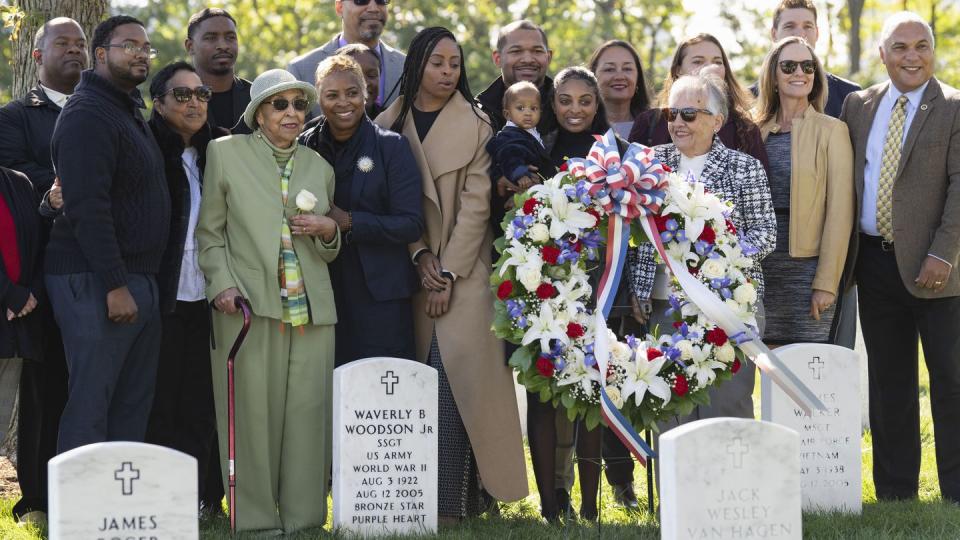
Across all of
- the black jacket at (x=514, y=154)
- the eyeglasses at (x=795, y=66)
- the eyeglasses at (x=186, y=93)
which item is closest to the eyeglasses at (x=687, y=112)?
the black jacket at (x=514, y=154)

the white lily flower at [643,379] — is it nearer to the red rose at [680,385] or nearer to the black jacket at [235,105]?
the red rose at [680,385]

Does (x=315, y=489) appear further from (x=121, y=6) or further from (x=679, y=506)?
(x=121, y=6)

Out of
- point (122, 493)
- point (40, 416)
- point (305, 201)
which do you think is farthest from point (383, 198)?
point (122, 493)

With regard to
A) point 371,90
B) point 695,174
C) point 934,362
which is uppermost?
point 371,90

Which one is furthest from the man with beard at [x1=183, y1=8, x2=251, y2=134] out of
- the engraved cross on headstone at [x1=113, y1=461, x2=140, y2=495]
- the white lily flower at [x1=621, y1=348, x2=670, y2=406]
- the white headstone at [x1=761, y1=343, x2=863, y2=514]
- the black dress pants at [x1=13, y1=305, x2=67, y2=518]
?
the white headstone at [x1=761, y1=343, x2=863, y2=514]

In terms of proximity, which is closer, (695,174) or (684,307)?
(684,307)

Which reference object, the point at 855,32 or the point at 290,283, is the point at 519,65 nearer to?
the point at 290,283

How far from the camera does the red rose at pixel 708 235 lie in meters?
6.90

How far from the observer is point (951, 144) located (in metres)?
7.79

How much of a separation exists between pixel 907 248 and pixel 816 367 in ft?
3.30

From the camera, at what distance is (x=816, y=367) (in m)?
7.38

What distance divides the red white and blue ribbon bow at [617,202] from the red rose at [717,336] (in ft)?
1.79

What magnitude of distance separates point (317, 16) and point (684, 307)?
78.0 feet

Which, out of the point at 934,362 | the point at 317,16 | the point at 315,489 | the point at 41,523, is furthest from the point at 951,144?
the point at 317,16
